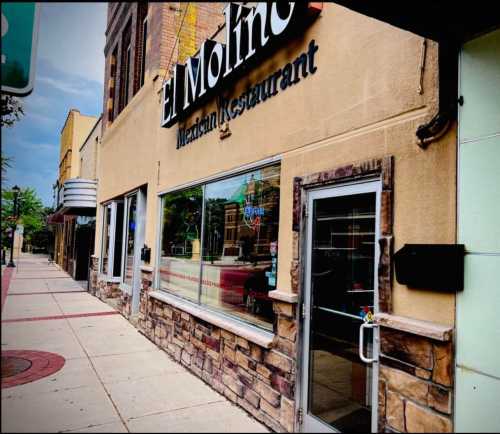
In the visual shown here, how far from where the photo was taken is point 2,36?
1231mm

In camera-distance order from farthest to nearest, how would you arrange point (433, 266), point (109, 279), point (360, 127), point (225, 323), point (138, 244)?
1. point (109, 279)
2. point (138, 244)
3. point (225, 323)
4. point (360, 127)
5. point (433, 266)

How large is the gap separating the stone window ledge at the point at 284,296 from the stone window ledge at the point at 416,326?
0.95m

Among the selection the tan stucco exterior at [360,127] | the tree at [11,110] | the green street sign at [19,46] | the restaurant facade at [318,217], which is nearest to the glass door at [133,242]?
the restaurant facade at [318,217]

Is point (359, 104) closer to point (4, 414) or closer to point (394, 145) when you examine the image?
point (394, 145)

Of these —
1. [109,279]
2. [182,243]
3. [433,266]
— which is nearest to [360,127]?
[433,266]

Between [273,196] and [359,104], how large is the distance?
4.49ft

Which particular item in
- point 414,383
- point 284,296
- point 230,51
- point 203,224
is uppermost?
point 230,51

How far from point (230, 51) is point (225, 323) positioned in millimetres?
2965

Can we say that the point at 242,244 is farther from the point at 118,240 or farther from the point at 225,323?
the point at 118,240

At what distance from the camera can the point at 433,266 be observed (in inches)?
95.3

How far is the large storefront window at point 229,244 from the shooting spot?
434 centimetres

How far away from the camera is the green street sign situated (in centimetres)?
124

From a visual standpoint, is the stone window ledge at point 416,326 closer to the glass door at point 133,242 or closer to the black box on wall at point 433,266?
the black box on wall at point 433,266

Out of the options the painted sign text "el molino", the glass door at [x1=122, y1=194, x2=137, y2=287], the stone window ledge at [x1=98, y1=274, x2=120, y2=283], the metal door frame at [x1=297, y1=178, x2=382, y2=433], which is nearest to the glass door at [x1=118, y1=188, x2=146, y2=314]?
the glass door at [x1=122, y1=194, x2=137, y2=287]
